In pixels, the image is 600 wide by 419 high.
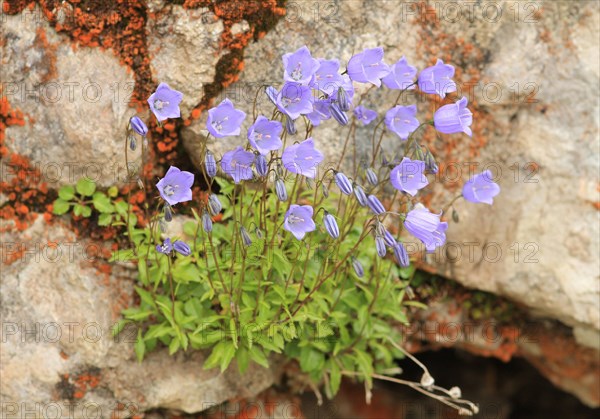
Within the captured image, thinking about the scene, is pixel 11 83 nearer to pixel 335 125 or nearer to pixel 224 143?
pixel 224 143

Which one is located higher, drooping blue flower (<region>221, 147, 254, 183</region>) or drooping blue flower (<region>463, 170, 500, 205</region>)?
drooping blue flower (<region>221, 147, 254, 183</region>)

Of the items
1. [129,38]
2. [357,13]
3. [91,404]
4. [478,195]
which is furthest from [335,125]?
[91,404]

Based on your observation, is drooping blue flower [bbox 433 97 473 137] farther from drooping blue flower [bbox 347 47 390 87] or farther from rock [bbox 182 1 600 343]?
rock [bbox 182 1 600 343]

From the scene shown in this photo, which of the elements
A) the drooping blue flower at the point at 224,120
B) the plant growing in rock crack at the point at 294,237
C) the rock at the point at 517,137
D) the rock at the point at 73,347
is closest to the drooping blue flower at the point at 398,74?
the plant growing in rock crack at the point at 294,237

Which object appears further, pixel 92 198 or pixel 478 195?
pixel 92 198

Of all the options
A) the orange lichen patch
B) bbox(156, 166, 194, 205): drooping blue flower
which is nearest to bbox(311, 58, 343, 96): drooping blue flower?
bbox(156, 166, 194, 205): drooping blue flower

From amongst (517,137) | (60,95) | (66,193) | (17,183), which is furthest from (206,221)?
(517,137)
